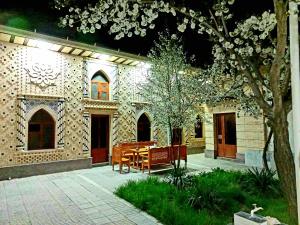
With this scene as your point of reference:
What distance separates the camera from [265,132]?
11.1 m

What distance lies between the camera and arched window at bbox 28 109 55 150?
401 inches

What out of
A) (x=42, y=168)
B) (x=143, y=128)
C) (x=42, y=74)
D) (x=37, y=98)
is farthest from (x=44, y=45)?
(x=143, y=128)

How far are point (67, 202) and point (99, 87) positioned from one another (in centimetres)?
709

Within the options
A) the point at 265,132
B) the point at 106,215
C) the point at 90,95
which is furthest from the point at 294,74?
the point at 90,95

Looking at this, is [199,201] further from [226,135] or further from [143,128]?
[143,128]

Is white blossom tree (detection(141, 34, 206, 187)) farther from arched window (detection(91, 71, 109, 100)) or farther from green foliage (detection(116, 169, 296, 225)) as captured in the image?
arched window (detection(91, 71, 109, 100))

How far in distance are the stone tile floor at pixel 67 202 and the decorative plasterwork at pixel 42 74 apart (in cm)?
391

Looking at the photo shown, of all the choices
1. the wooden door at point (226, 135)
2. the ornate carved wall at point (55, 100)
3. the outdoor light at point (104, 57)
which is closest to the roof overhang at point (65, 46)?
the outdoor light at point (104, 57)

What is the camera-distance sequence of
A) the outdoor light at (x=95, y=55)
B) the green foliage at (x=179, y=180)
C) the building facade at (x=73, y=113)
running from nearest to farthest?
the green foliage at (x=179, y=180) < the building facade at (x=73, y=113) < the outdoor light at (x=95, y=55)

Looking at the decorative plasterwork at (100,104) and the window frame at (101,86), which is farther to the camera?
the window frame at (101,86)

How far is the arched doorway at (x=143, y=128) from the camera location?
1396 cm

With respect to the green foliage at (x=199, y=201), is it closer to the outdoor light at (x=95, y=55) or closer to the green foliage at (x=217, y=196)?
the green foliage at (x=217, y=196)

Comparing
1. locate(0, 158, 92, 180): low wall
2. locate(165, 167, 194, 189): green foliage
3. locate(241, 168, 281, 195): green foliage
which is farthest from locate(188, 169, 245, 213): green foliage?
locate(0, 158, 92, 180): low wall

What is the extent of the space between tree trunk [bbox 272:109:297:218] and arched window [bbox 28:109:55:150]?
9.63 meters
